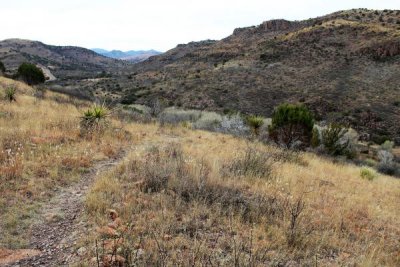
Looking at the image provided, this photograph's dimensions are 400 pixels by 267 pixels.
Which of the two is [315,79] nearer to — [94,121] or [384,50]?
[384,50]

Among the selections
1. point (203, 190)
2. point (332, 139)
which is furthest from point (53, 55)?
point (203, 190)

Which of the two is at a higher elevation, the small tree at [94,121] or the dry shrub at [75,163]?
the small tree at [94,121]

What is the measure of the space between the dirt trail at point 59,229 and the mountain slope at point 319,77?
33.6 metres

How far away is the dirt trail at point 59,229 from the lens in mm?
4228

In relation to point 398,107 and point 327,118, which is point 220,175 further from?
point 398,107

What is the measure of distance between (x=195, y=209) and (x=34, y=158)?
401 centimetres

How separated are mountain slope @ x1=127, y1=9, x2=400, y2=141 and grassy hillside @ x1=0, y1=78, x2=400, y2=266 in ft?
99.8

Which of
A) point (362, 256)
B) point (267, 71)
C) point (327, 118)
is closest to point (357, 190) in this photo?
point (362, 256)

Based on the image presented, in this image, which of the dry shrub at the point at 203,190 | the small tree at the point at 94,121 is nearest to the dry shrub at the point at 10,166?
the dry shrub at the point at 203,190

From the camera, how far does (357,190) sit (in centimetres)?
930

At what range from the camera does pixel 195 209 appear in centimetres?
552

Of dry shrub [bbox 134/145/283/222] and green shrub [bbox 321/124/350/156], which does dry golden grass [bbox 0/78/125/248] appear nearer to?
dry shrub [bbox 134/145/283/222]

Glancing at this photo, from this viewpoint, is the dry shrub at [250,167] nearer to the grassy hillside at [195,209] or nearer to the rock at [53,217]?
the grassy hillside at [195,209]

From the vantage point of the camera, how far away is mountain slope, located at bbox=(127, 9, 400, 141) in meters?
39.2
